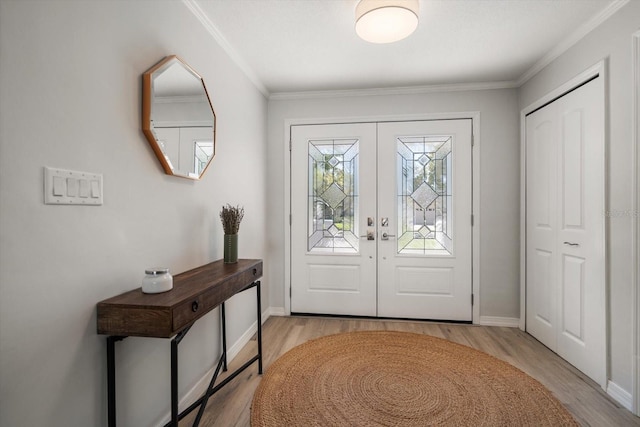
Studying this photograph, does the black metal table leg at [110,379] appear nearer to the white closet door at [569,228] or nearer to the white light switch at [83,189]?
the white light switch at [83,189]

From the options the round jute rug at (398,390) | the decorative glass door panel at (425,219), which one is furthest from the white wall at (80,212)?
the decorative glass door panel at (425,219)

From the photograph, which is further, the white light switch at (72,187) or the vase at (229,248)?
the vase at (229,248)

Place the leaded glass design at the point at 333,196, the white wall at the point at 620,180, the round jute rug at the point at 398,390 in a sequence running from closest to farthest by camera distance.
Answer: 1. the round jute rug at the point at 398,390
2. the white wall at the point at 620,180
3. the leaded glass design at the point at 333,196

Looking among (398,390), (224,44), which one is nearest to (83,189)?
(224,44)

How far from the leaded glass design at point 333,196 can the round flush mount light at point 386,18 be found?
1.43 meters

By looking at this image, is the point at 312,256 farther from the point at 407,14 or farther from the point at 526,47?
the point at 526,47

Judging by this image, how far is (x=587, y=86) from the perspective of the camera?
2.19 meters

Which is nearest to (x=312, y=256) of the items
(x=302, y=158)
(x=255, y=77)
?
(x=302, y=158)

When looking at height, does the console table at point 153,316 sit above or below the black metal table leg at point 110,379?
above

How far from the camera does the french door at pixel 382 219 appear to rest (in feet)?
10.6

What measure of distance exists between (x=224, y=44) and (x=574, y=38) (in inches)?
103

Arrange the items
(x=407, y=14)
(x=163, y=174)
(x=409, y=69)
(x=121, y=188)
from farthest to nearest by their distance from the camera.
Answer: (x=409, y=69) → (x=407, y=14) → (x=163, y=174) → (x=121, y=188)

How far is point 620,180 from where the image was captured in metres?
1.92

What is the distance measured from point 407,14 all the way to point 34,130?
1.91 metres
